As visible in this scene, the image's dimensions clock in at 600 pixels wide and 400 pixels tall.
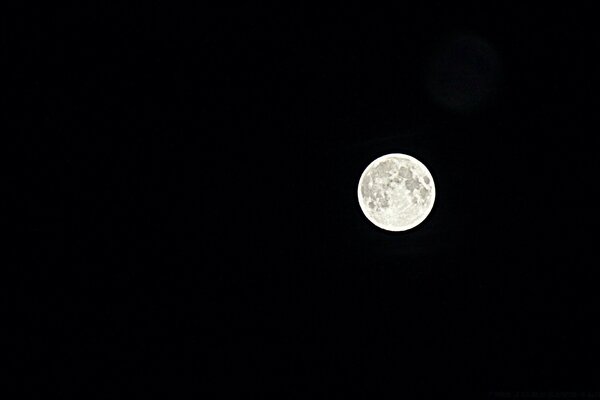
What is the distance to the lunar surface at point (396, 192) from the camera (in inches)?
181

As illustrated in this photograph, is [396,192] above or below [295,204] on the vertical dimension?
below

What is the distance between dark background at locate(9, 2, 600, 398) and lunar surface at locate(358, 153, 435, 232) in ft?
0.92

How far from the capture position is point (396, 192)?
4539 millimetres

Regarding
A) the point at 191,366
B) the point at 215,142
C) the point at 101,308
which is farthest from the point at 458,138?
the point at 101,308

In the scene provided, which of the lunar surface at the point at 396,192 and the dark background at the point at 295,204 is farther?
the dark background at the point at 295,204

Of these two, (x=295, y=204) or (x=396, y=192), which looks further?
(x=295, y=204)

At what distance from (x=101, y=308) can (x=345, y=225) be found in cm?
260

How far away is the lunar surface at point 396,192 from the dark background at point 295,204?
11.0 inches

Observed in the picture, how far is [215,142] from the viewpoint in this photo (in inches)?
209

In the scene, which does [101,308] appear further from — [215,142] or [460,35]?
[460,35]

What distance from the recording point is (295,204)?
5340 millimetres

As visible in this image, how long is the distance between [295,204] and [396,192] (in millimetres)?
1196

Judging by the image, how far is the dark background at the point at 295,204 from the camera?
4.98 metres

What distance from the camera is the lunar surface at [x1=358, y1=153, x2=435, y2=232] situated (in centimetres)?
459
